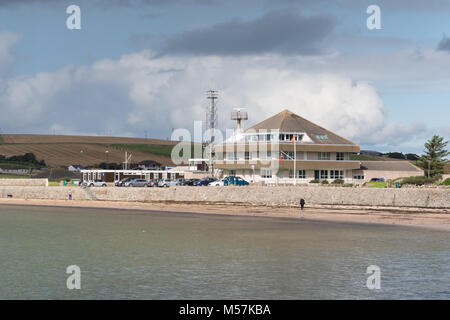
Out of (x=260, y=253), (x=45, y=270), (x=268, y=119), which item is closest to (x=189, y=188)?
(x=268, y=119)

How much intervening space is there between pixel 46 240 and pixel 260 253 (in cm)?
1735

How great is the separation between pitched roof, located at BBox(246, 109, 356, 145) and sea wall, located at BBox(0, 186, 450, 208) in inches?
1073

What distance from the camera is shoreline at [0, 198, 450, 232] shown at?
176 feet

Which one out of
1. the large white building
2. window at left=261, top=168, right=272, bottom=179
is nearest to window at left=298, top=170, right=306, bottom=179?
the large white building

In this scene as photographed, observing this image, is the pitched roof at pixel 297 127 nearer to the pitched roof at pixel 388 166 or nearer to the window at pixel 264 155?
the window at pixel 264 155

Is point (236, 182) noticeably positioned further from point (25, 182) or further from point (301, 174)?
point (25, 182)

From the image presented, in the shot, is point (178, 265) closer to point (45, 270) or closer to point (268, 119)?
point (45, 270)

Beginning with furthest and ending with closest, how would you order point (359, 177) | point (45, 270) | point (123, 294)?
1. point (359, 177)
2. point (45, 270)
3. point (123, 294)

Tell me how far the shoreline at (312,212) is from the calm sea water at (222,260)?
3.82 m

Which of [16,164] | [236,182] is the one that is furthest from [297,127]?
[16,164]

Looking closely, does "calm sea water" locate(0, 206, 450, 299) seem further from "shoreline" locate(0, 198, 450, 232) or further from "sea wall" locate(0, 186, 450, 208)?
"sea wall" locate(0, 186, 450, 208)

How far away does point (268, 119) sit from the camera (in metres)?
108

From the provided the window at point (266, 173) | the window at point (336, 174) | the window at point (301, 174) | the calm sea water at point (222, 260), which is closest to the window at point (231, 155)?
the window at point (266, 173)
